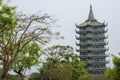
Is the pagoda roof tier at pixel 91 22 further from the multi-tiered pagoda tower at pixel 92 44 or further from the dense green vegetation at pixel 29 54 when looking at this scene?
the dense green vegetation at pixel 29 54

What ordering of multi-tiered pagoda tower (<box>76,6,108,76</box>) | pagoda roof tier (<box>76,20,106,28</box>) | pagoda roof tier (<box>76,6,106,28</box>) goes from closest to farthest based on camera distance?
multi-tiered pagoda tower (<box>76,6,108,76</box>), pagoda roof tier (<box>76,20,106,28</box>), pagoda roof tier (<box>76,6,106,28</box>)

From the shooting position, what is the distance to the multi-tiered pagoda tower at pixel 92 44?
301 feet

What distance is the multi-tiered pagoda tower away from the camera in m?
91.9

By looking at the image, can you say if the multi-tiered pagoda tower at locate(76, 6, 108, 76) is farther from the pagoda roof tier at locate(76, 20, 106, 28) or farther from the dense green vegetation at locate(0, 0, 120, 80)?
the dense green vegetation at locate(0, 0, 120, 80)

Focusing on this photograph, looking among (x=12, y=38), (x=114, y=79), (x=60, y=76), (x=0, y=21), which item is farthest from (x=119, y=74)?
(x=0, y=21)

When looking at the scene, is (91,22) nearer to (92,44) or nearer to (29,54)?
(92,44)

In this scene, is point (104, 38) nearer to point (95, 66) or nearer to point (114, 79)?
point (95, 66)

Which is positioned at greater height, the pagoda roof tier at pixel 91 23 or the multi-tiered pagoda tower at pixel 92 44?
the pagoda roof tier at pixel 91 23

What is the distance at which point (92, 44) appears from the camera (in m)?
95.1

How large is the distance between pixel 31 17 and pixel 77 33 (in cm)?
7731

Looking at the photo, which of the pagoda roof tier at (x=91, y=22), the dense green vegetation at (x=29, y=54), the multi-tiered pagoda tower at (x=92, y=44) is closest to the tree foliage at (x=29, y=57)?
the dense green vegetation at (x=29, y=54)

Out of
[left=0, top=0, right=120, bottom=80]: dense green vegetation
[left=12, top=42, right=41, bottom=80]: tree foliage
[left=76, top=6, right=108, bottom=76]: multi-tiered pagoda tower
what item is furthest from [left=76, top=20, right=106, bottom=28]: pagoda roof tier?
[left=12, top=42, right=41, bottom=80]: tree foliage

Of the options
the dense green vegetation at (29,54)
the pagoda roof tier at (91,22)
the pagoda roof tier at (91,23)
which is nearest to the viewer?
the dense green vegetation at (29,54)

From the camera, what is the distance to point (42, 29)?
837 inches
